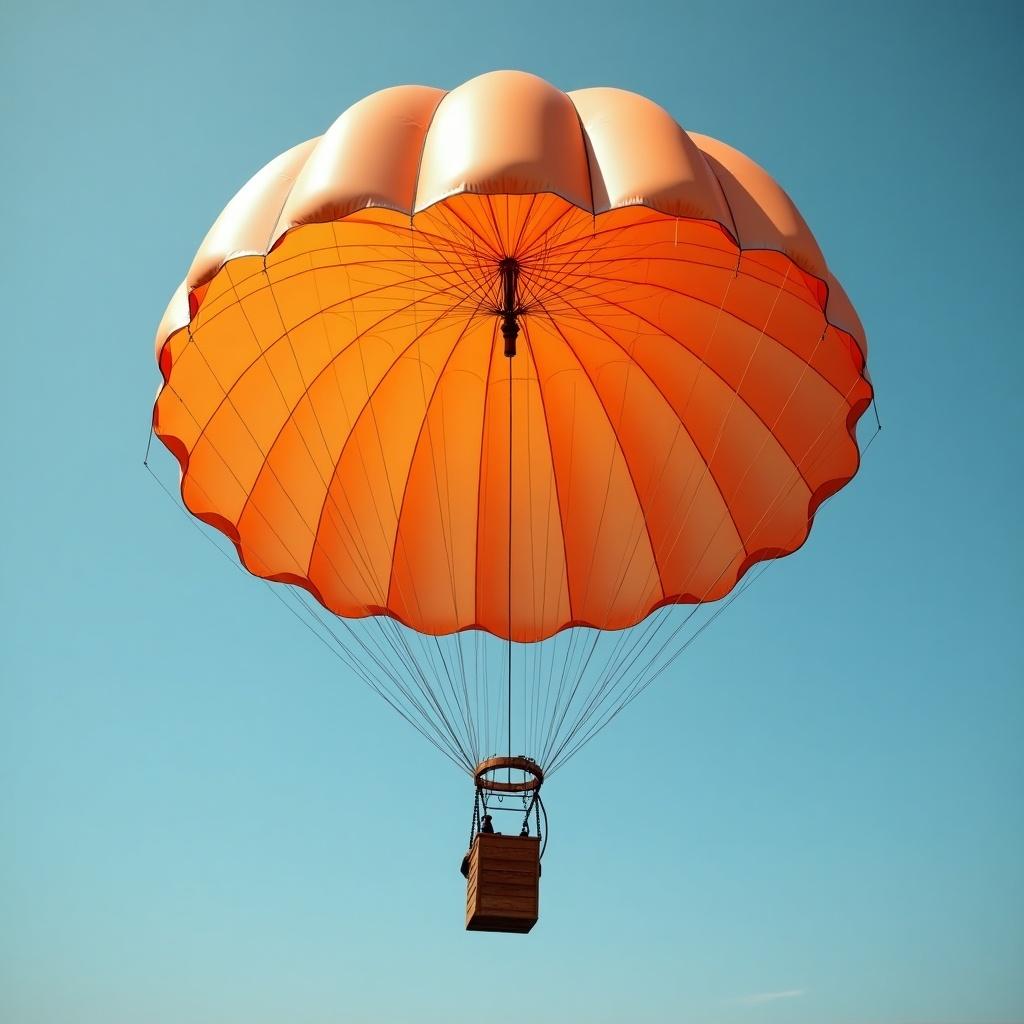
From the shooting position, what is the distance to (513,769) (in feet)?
31.5

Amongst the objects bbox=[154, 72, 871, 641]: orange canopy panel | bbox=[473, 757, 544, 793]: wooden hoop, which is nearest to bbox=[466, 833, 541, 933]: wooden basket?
bbox=[473, 757, 544, 793]: wooden hoop

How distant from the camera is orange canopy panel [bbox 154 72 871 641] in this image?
10.4 m

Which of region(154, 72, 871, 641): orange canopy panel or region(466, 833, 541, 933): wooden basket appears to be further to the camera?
region(154, 72, 871, 641): orange canopy panel

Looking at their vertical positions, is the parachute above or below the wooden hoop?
above

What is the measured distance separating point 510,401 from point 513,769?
11.5ft

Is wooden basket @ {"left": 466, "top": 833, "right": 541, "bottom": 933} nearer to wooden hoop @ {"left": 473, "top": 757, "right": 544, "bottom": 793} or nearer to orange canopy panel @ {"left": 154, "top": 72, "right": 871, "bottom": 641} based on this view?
wooden hoop @ {"left": 473, "top": 757, "right": 544, "bottom": 793}

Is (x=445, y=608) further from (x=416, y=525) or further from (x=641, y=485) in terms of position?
(x=641, y=485)

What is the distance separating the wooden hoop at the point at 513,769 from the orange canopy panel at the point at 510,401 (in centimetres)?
207

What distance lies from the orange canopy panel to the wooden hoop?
2068mm

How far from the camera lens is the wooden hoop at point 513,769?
9.58 meters

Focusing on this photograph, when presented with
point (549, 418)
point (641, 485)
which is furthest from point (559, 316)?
point (641, 485)

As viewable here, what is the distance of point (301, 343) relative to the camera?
1134 centimetres

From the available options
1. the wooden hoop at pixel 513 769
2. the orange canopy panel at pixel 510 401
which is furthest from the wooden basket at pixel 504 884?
the orange canopy panel at pixel 510 401

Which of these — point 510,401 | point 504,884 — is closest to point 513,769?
point 504,884
